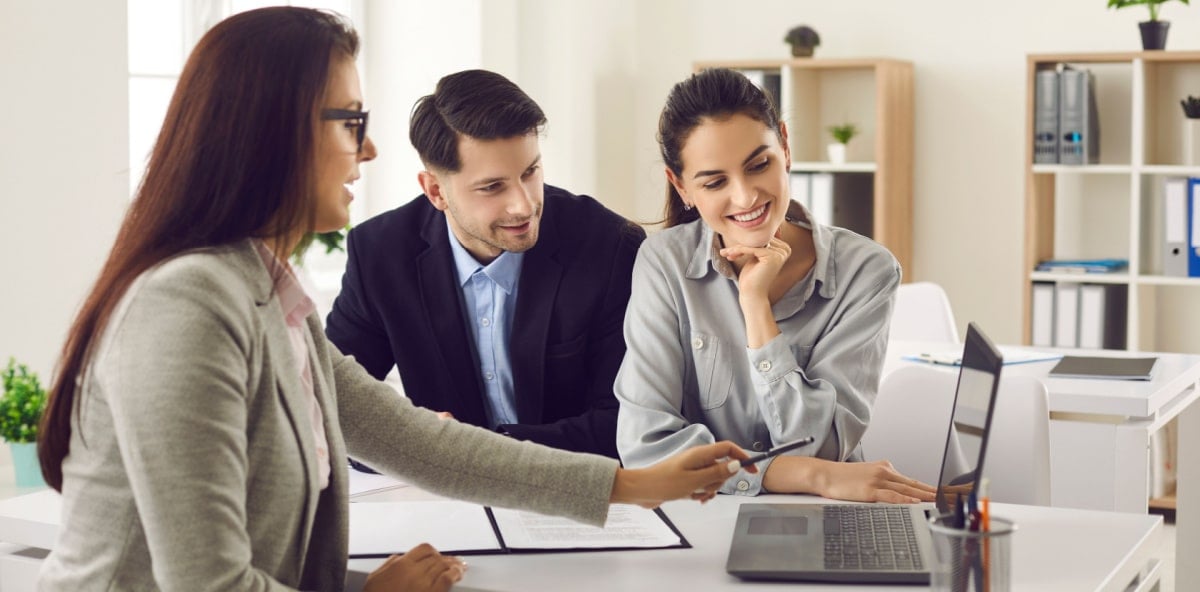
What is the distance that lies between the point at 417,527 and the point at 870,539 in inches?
23.6

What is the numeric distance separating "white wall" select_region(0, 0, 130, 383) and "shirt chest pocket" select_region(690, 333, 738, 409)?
71.5 inches

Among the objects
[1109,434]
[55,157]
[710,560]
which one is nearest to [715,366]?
[710,560]

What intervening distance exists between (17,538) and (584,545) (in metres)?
0.80

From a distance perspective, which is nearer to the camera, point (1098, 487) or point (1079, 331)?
point (1098, 487)

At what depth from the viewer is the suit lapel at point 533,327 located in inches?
97.1

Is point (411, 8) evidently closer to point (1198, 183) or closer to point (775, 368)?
point (1198, 183)

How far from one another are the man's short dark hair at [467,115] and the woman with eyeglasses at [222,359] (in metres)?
0.87

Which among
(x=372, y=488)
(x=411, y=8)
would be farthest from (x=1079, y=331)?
(x=372, y=488)

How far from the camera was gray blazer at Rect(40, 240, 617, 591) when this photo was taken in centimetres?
124

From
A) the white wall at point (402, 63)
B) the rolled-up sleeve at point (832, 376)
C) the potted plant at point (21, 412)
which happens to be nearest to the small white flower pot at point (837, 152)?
the white wall at point (402, 63)

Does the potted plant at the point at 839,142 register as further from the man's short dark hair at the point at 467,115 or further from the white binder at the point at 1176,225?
the man's short dark hair at the point at 467,115

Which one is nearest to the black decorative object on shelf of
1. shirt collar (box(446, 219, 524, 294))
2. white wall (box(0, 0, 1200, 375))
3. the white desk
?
white wall (box(0, 0, 1200, 375))

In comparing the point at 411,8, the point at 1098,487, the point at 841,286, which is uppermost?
the point at 411,8

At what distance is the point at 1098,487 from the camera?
9.29 ft
